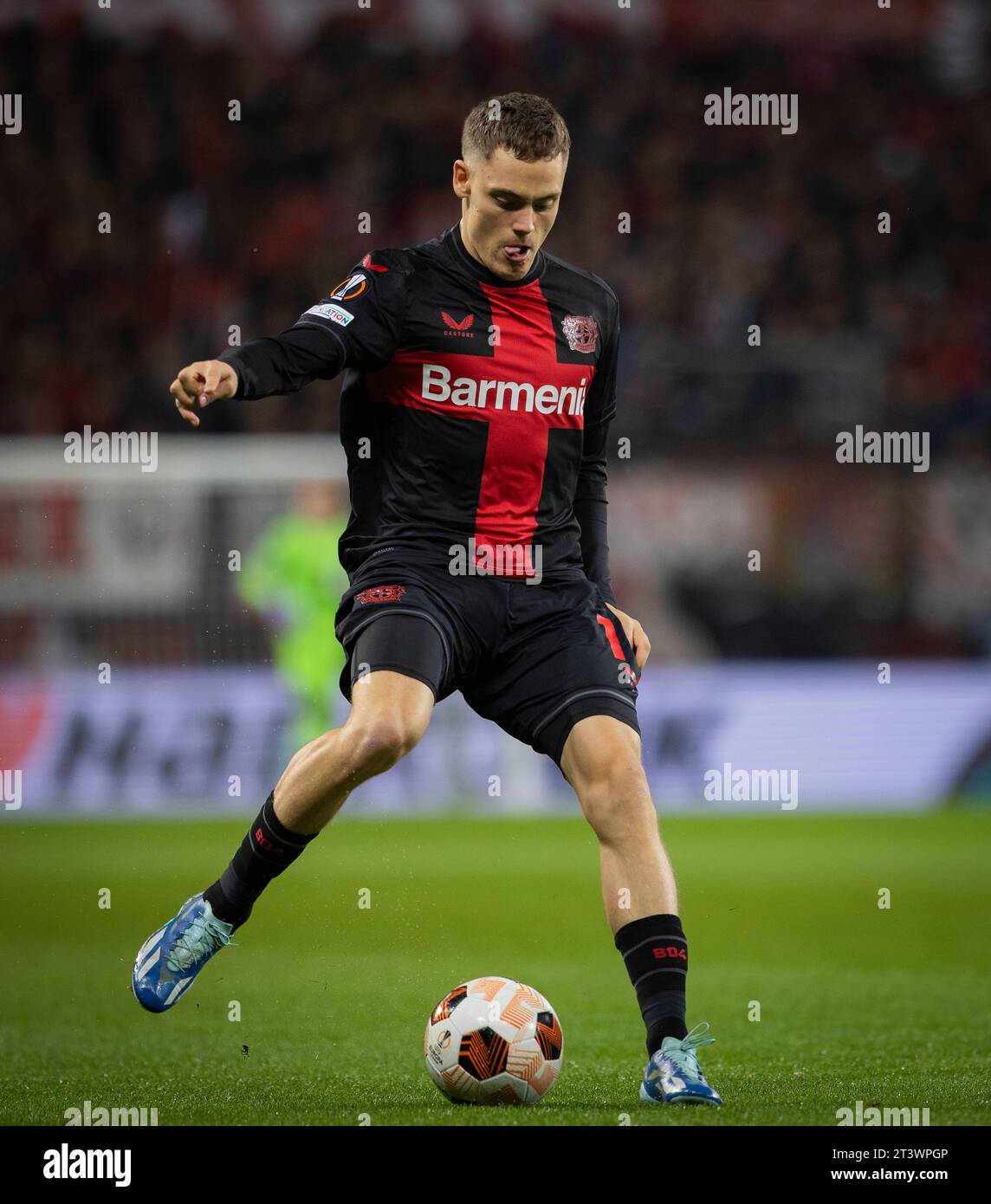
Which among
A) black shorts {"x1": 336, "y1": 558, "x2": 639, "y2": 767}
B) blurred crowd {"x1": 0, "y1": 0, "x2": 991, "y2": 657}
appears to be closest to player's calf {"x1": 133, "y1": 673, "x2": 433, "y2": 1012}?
black shorts {"x1": 336, "y1": 558, "x2": 639, "y2": 767}

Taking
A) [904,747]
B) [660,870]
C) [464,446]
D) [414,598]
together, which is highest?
[904,747]

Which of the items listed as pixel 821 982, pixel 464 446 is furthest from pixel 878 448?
pixel 464 446

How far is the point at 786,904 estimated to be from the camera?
8602mm

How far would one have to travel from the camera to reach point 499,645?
14.7ft

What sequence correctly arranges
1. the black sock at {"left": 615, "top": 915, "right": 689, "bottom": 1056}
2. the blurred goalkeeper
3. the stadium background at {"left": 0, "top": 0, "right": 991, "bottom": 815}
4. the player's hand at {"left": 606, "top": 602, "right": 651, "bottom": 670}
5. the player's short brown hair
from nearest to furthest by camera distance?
the black sock at {"left": 615, "top": 915, "right": 689, "bottom": 1056}
the player's short brown hair
the player's hand at {"left": 606, "top": 602, "right": 651, "bottom": 670}
the blurred goalkeeper
the stadium background at {"left": 0, "top": 0, "right": 991, "bottom": 815}

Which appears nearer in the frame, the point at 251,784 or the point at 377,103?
the point at 251,784

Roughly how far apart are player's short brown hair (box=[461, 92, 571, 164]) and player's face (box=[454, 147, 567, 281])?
0.8 inches

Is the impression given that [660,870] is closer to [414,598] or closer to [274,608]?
[414,598]

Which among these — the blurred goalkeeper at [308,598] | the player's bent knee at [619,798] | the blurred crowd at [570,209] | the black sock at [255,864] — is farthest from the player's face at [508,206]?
the blurred crowd at [570,209]

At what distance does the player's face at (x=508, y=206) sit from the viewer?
4285mm

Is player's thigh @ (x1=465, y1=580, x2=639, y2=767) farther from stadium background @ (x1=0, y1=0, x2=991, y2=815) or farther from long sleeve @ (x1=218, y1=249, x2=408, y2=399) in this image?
stadium background @ (x1=0, y1=0, x2=991, y2=815)

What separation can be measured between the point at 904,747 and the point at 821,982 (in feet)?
24.3

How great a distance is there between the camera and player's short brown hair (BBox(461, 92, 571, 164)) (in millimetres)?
4262

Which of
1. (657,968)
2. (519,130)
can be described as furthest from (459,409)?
(657,968)
